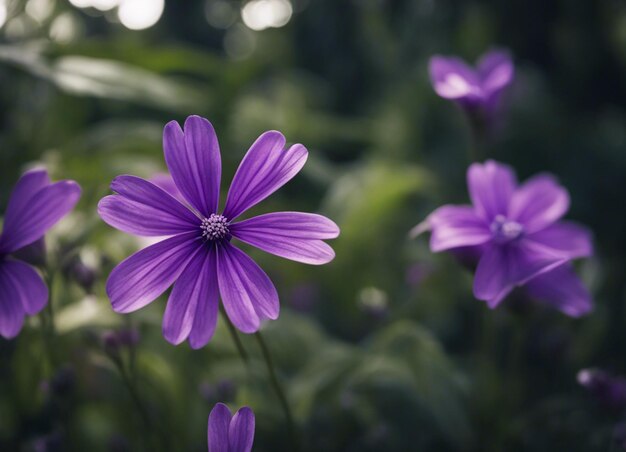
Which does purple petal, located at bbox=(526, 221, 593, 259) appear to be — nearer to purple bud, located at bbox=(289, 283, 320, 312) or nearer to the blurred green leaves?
purple bud, located at bbox=(289, 283, 320, 312)

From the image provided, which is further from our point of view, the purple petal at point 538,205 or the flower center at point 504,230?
the purple petal at point 538,205

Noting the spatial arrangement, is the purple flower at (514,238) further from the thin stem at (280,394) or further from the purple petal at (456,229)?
the thin stem at (280,394)

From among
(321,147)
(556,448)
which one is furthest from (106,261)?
(321,147)

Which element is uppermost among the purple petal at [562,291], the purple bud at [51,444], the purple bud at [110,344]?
the purple bud at [110,344]

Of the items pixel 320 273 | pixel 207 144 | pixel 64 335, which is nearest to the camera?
pixel 207 144

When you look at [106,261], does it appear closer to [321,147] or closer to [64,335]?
[64,335]

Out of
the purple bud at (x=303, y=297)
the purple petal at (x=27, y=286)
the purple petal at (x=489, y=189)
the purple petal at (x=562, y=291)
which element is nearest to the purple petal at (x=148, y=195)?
the purple petal at (x=27, y=286)
